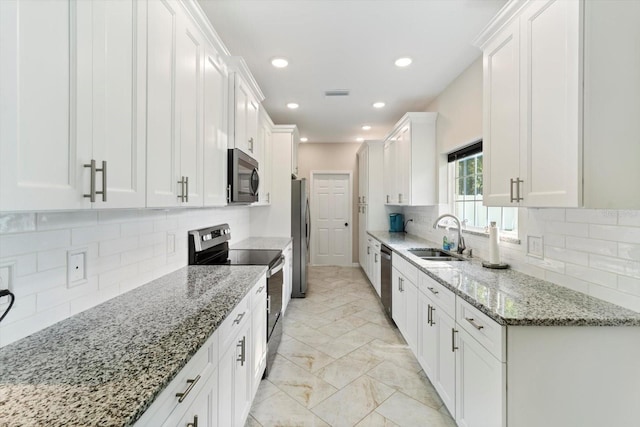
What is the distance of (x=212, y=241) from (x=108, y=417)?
1.91 meters

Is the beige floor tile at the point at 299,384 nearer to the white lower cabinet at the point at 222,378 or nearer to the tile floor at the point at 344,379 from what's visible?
the tile floor at the point at 344,379

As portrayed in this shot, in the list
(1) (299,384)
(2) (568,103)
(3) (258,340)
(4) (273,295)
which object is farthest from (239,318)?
(2) (568,103)

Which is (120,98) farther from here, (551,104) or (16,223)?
(551,104)

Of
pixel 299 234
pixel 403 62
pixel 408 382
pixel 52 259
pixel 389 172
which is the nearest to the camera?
pixel 52 259

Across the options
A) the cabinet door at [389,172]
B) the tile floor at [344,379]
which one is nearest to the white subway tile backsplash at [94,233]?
the tile floor at [344,379]

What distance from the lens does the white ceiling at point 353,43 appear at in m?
2.07

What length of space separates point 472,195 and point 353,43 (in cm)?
188

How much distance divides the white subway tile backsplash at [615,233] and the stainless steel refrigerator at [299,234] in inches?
128

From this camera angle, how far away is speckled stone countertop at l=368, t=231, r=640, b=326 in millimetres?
1247

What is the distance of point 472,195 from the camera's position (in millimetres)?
3107

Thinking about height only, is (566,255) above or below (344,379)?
above

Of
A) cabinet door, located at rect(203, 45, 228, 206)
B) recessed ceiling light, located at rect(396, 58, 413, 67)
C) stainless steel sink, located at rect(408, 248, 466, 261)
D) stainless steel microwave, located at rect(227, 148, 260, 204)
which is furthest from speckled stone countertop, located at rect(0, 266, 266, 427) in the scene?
recessed ceiling light, located at rect(396, 58, 413, 67)

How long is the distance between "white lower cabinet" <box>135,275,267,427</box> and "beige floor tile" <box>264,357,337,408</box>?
282 mm

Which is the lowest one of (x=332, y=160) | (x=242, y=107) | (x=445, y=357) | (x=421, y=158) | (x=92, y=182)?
(x=445, y=357)
